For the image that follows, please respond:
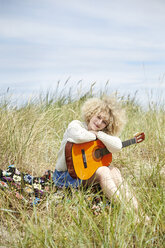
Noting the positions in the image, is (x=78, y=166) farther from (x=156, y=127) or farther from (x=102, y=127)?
(x=156, y=127)

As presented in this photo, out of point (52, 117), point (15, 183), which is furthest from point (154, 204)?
point (52, 117)

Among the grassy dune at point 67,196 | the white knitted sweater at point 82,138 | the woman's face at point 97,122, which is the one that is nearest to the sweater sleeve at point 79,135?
the white knitted sweater at point 82,138

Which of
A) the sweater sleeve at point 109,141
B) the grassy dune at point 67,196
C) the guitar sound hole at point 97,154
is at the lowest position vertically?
the grassy dune at point 67,196

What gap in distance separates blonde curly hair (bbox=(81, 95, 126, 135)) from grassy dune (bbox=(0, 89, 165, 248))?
1.18ft

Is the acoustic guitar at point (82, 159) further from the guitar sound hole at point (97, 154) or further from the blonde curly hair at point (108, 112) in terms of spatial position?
the blonde curly hair at point (108, 112)

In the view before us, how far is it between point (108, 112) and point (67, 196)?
927mm

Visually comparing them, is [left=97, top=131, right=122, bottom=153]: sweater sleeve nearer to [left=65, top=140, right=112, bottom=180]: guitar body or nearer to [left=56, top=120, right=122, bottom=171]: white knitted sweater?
[left=56, top=120, right=122, bottom=171]: white knitted sweater

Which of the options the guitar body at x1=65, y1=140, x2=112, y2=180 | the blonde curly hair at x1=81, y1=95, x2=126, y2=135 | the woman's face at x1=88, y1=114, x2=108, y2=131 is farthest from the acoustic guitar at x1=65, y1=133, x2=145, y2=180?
the blonde curly hair at x1=81, y1=95, x2=126, y2=135

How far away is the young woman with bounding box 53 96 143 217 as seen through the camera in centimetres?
289

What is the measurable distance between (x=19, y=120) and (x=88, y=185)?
5.56 feet

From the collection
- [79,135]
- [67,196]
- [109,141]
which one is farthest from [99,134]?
[67,196]

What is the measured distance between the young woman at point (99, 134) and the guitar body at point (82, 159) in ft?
0.19

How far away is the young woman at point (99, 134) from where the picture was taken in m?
2.89

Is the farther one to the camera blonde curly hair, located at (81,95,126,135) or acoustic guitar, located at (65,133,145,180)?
blonde curly hair, located at (81,95,126,135)
